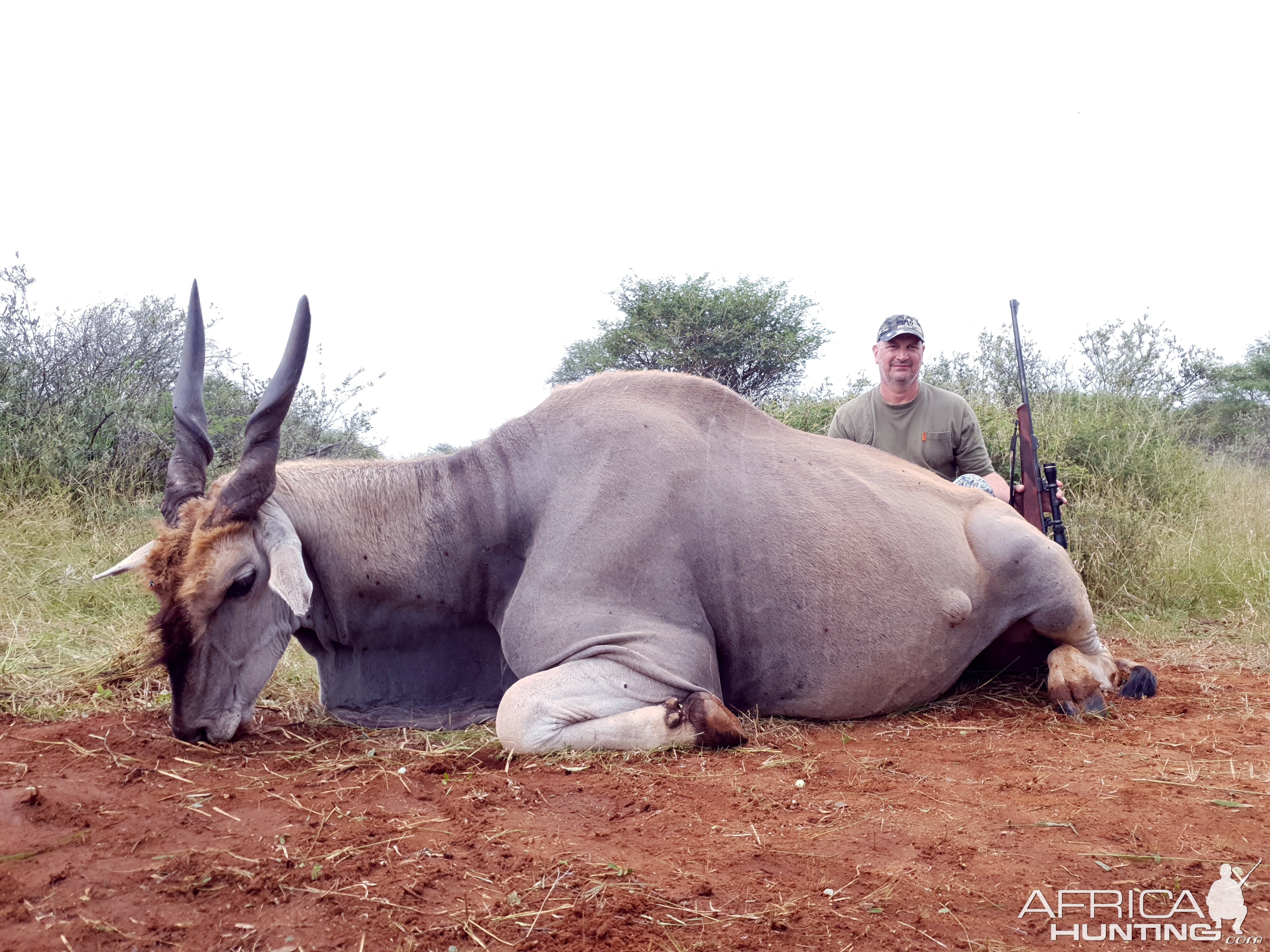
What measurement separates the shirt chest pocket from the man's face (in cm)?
39

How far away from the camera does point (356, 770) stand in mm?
3365

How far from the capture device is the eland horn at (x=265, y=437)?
148 inches

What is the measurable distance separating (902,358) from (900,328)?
20cm

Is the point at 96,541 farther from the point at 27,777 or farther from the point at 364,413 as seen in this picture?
the point at 27,777

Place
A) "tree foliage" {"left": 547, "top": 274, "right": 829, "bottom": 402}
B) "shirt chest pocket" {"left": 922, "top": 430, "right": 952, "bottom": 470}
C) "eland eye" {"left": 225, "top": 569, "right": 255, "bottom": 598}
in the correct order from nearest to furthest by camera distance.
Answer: "eland eye" {"left": 225, "top": 569, "right": 255, "bottom": 598} → "shirt chest pocket" {"left": 922, "top": 430, "right": 952, "bottom": 470} → "tree foliage" {"left": 547, "top": 274, "right": 829, "bottom": 402}

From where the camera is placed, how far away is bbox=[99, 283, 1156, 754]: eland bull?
3.69 m

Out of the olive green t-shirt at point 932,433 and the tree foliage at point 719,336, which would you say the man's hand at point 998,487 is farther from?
the tree foliage at point 719,336

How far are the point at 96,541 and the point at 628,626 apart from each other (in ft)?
19.4

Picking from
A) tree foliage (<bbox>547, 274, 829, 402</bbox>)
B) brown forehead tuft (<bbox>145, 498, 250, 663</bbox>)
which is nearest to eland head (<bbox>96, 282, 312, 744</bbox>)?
brown forehead tuft (<bbox>145, 498, 250, 663</bbox>)

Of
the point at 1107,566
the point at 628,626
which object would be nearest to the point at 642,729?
the point at 628,626

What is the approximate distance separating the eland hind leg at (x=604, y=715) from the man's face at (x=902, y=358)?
350cm

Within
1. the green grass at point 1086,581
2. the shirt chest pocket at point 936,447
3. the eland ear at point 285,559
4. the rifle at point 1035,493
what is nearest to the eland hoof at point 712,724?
the eland ear at point 285,559

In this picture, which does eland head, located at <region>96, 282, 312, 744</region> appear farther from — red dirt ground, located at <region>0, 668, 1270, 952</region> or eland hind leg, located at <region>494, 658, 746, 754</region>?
eland hind leg, located at <region>494, 658, 746, 754</region>

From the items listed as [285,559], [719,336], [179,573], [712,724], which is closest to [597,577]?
[712,724]
